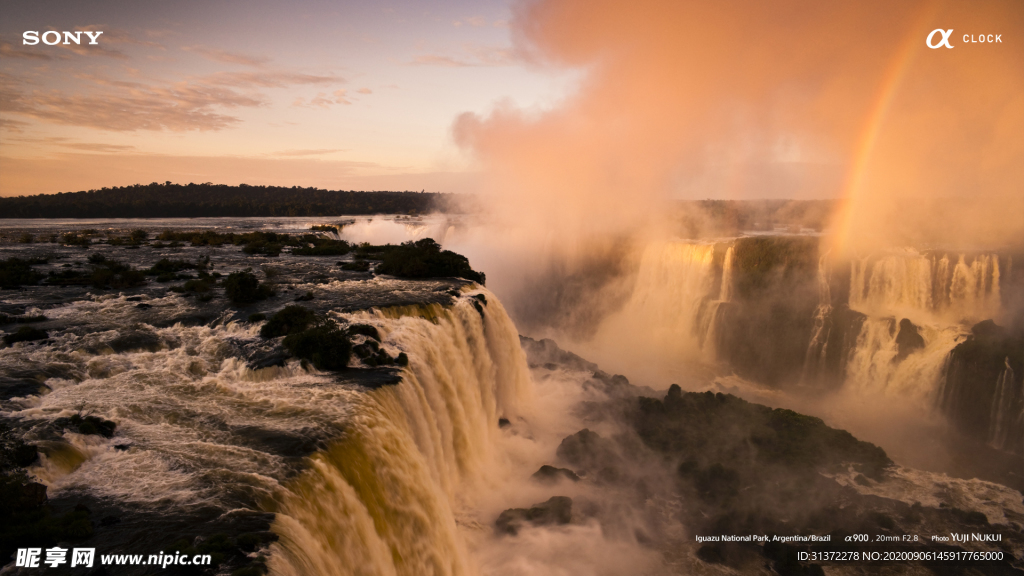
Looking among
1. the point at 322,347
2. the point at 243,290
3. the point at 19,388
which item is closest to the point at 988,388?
the point at 322,347

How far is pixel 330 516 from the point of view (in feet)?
24.5

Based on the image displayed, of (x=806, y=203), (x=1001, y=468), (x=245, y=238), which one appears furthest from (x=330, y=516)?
(x=806, y=203)

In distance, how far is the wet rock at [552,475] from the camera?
17047mm

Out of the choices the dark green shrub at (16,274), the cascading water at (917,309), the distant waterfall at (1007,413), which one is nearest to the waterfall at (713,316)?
the cascading water at (917,309)

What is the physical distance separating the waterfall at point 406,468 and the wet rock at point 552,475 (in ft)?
5.87

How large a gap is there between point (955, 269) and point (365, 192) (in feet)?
462

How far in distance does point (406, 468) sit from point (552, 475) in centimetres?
888

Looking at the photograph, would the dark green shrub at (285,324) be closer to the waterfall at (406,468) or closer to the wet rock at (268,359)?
the wet rock at (268,359)

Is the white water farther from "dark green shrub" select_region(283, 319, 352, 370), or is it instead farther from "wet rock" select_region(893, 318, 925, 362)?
"dark green shrub" select_region(283, 319, 352, 370)

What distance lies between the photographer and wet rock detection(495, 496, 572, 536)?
555 inches

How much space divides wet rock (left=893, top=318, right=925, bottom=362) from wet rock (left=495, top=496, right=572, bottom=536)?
2290 centimetres

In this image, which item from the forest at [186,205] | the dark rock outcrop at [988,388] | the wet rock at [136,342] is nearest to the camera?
the wet rock at [136,342]

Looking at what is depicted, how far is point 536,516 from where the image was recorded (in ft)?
47.9

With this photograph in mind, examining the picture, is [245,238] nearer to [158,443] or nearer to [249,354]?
[249,354]
